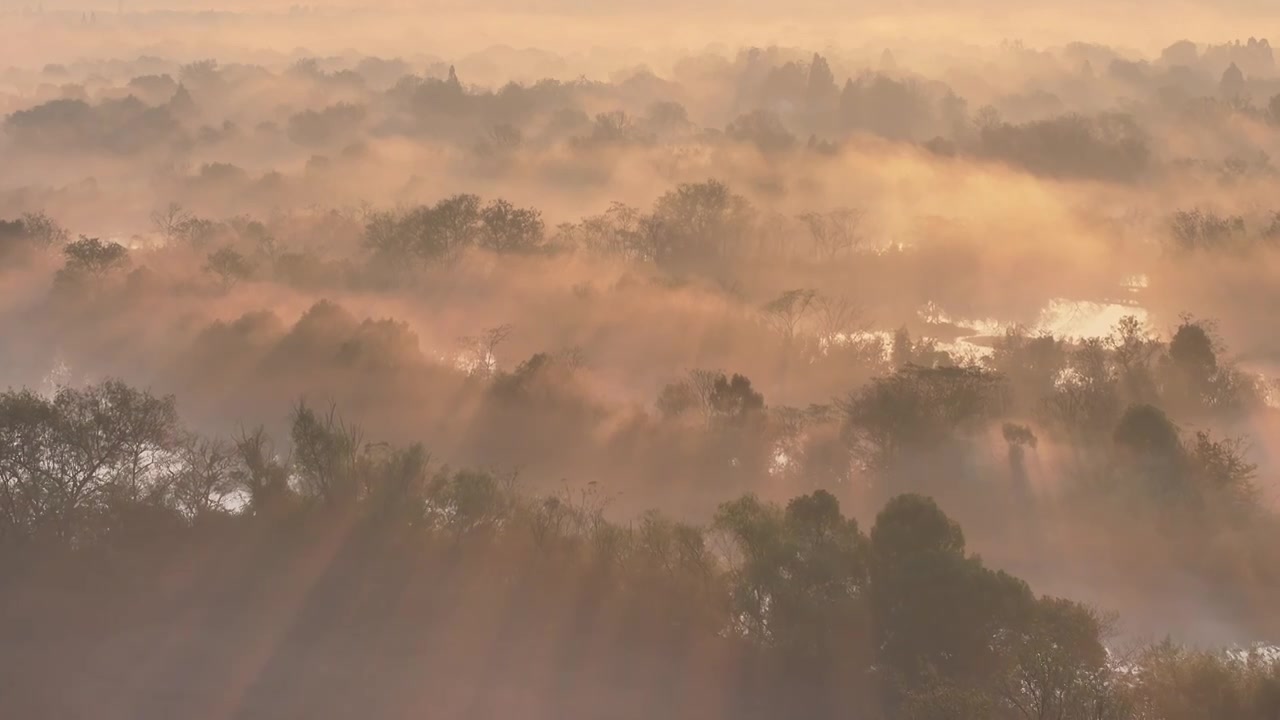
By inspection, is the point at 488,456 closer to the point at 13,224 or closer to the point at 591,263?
the point at 591,263

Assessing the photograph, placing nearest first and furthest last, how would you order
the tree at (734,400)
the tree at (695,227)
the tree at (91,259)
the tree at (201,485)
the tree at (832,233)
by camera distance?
the tree at (201,485), the tree at (734,400), the tree at (91,259), the tree at (695,227), the tree at (832,233)

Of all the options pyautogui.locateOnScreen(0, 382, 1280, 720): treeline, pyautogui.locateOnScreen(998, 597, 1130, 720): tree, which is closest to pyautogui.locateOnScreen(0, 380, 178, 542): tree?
pyautogui.locateOnScreen(0, 382, 1280, 720): treeline

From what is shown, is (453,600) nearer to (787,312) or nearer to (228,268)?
(787,312)

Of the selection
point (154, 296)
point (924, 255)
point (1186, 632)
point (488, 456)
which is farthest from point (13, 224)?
point (1186, 632)

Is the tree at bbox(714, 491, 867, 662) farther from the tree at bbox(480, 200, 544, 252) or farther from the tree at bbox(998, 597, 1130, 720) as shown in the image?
the tree at bbox(480, 200, 544, 252)

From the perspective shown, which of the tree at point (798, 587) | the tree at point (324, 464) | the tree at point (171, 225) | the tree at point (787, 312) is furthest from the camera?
the tree at point (171, 225)

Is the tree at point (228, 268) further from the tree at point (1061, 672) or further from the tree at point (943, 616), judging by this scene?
the tree at point (1061, 672)

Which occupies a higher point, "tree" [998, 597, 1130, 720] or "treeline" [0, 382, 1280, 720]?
"tree" [998, 597, 1130, 720]

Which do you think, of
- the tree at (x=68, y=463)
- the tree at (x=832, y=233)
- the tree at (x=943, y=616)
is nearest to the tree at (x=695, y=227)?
the tree at (x=832, y=233)

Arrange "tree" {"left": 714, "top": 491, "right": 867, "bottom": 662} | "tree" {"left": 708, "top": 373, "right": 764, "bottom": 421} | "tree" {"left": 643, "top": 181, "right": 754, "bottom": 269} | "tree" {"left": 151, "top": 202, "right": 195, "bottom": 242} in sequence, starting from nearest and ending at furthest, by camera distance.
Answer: "tree" {"left": 714, "top": 491, "right": 867, "bottom": 662}, "tree" {"left": 708, "top": 373, "right": 764, "bottom": 421}, "tree" {"left": 643, "top": 181, "right": 754, "bottom": 269}, "tree" {"left": 151, "top": 202, "right": 195, "bottom": 242}

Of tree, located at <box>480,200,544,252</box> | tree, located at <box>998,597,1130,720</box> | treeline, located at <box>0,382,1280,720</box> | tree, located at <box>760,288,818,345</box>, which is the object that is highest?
tree, located at <box>480,200,544,252</box>
